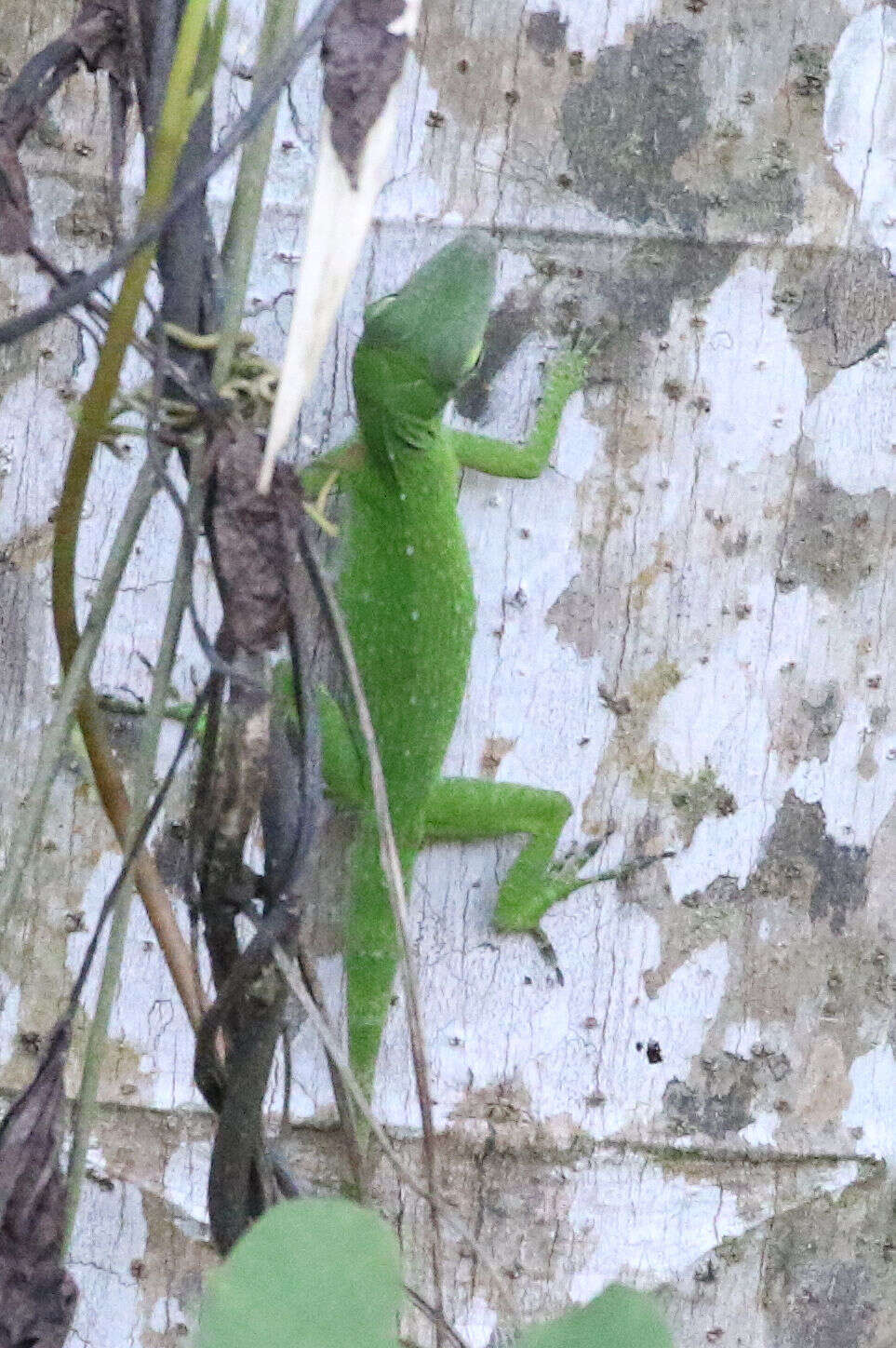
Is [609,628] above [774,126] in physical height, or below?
below

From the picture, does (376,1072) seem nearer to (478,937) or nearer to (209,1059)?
(478,937)

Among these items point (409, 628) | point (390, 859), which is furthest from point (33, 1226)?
point (409, 628)

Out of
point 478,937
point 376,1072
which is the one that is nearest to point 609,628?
point 478,937

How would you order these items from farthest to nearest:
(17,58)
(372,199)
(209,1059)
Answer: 1. (17,58)
2. (209,1059)
3. (372,199)

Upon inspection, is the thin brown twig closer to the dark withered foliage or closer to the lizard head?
the dark withered foliage

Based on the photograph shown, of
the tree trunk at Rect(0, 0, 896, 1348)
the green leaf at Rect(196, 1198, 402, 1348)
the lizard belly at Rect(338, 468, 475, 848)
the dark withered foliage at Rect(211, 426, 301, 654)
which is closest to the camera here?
the green leaf at Rect(196, 1198, 402, 1348)

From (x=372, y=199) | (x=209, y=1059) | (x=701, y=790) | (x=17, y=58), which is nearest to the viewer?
(x=372, y=199)

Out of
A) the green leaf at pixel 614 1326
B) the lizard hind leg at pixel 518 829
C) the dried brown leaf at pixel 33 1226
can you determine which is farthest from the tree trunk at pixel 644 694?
the green leaf at pixel 614 1326

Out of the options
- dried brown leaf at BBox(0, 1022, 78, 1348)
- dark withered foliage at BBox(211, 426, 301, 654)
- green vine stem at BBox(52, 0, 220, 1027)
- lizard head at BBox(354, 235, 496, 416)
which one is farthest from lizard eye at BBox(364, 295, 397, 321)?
dried brown leaf at BBox(0, 1022, 78, 1348)
